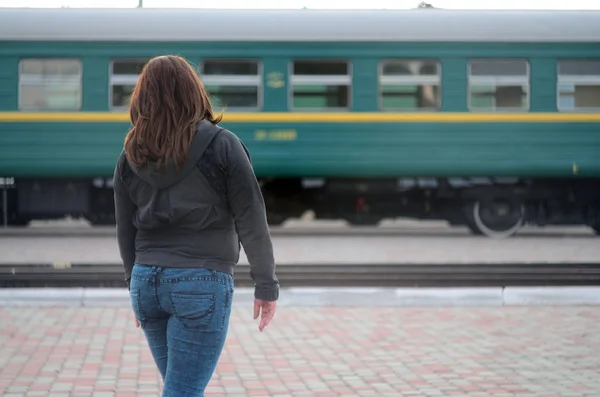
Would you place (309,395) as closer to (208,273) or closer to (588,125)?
(208,273)

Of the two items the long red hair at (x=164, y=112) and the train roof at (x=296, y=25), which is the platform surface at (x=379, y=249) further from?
the long red hair at (x=164, y=112)

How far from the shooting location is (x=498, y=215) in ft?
51.2

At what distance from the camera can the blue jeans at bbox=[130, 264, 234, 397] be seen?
9.50 ft

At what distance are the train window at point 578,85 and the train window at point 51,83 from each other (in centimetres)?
730

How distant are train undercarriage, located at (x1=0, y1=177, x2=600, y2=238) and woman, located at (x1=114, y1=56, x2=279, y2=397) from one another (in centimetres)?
1207

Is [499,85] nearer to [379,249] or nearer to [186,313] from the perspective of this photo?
[379,249]

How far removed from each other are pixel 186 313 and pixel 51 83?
12466 mm

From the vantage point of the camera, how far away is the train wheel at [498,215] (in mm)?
15562

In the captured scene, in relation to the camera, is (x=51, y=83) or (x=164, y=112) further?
(x=51, y=83)

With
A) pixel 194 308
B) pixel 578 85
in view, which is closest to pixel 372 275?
pixel 578 85

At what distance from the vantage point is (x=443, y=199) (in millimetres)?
15570

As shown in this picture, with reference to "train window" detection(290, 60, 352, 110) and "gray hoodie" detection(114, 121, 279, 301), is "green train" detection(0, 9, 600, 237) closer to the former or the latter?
"train window" detection(290, 60, 352, 110)

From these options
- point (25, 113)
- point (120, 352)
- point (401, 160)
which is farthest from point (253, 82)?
point (120, 352)

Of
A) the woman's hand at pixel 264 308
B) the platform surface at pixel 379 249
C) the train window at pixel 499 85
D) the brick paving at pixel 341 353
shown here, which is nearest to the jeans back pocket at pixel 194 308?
the woman's hand at pixel 264 308
